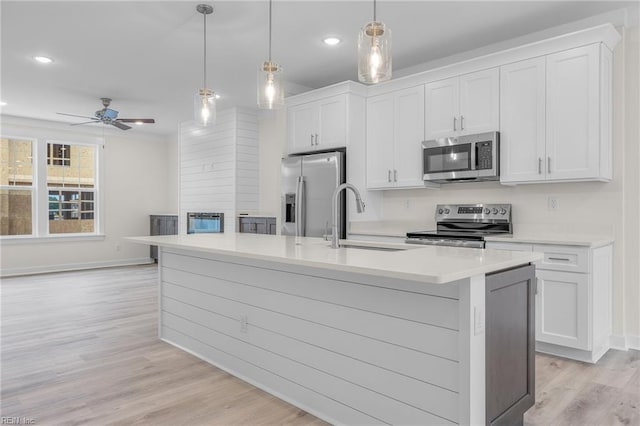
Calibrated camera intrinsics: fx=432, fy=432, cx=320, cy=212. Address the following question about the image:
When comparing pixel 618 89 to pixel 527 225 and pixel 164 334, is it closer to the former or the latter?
pixel 527 225

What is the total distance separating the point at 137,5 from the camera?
3275 millimetres

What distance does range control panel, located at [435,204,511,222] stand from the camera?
3963mm

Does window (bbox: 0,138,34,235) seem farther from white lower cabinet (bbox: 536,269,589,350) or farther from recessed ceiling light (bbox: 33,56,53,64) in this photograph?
white lower cabinet (bbox: 536,269,589,350)

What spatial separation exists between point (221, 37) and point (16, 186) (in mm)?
5309

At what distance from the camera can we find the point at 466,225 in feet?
13.6

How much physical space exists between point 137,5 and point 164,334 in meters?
2.60

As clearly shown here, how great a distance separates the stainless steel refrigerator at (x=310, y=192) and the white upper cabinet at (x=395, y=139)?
0.39 metres

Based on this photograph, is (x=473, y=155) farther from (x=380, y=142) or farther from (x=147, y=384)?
(x=147, y=384)

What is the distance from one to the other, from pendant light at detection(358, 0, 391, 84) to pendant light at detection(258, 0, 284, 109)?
71cm

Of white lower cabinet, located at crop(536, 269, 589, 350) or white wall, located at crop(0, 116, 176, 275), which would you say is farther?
white wall, located at crop(0, 116, 176, 275)

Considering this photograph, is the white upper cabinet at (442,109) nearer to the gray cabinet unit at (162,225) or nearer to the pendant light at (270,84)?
the pendant light at (270,84)

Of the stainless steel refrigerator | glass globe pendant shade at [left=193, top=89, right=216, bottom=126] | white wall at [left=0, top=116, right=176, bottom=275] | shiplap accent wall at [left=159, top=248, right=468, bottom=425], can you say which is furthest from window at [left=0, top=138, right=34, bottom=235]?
shiplap accent wall at [left=159, top=248, right=468, bottom=425]

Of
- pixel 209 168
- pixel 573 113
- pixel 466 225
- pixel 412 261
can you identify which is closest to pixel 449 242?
pixel 466 225

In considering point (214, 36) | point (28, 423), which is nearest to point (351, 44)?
point (214, 36)
